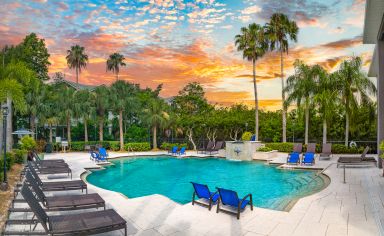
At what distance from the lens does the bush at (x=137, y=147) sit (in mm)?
30294

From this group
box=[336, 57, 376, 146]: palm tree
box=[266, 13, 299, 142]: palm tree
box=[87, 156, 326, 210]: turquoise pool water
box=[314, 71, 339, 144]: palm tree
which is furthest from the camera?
box=[266, 13, 299, 142]: palm tree

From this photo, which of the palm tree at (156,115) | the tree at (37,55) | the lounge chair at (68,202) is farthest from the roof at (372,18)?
the tree at (37,55)

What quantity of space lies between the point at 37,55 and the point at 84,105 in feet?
38.1

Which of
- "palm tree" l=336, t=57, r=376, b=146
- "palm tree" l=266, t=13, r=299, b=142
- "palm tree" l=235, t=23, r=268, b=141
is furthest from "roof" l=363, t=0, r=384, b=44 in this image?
"palm tree" l=235, t=23, r=268, b=141

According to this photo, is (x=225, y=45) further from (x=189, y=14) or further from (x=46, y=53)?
(x=46, y=53)

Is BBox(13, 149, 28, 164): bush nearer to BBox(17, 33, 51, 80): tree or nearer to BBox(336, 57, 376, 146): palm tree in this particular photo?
BBox(17, 33, 51, 80): tree

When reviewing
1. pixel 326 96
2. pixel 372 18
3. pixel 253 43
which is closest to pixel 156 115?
pixel 253 43

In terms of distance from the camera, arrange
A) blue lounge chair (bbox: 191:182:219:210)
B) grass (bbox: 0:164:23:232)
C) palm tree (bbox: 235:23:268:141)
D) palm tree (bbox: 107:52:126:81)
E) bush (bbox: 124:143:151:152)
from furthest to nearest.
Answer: palm tree (bbox: 107:52:126:81)
bush (bbox: 124:143:151:152)
palm tree (bbox: 235:23:268:141)
blue lounge chair (bbox: 191:182:219:210)
grass (bbox: 0:164:23:232)

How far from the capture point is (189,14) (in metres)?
34.1

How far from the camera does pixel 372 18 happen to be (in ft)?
46.1

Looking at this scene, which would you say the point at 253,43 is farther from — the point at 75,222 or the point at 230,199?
the point at 75,222

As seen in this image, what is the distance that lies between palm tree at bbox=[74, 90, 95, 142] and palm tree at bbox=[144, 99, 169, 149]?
5.81 metres

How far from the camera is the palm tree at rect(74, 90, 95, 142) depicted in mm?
31453

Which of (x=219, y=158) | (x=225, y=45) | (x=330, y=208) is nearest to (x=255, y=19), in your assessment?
(x=225, y=45)
